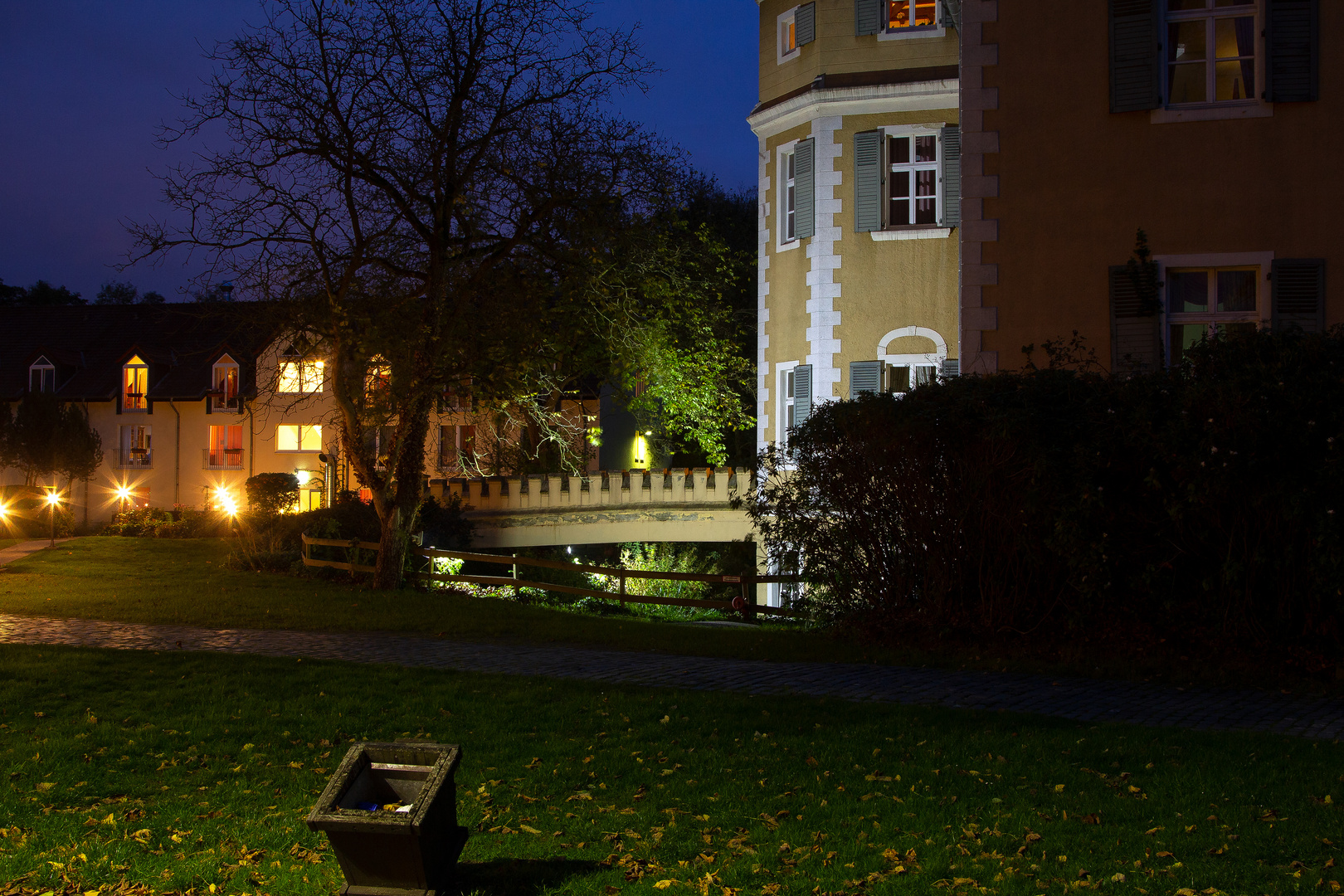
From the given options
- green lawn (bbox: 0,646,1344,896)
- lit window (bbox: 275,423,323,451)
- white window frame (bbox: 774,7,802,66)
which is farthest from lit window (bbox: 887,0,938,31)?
lit window (bbox: 275,423,323,451)

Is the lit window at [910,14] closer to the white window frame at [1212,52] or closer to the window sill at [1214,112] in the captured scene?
the white window frame at [1212,52]

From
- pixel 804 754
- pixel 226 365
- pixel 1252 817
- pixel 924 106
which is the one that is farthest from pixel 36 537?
pixel 1252 817

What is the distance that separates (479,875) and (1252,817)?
383 centimetres

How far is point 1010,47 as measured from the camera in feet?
44.9

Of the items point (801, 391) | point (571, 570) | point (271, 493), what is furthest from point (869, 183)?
point (271, 493)

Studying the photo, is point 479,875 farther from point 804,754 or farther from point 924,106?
Answer: point 924,106

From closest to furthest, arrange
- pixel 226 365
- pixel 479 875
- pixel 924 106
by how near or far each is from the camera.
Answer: pixel 479 875 < pixel 924 106 < pixel 226 365

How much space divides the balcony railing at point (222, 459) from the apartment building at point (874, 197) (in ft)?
94.2

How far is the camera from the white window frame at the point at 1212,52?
42.2ft

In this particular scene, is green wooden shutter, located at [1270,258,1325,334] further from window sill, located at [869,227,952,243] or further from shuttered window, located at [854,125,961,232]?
shuttered window, located at [854,125,961,232]

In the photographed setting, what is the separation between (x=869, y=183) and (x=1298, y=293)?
25.6ft

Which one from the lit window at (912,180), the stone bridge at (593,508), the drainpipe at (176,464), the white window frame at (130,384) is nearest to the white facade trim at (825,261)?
the lit window at (912,180)

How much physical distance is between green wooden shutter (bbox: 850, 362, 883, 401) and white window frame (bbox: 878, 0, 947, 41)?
17.9 ft

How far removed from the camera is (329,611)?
16.2 meters
